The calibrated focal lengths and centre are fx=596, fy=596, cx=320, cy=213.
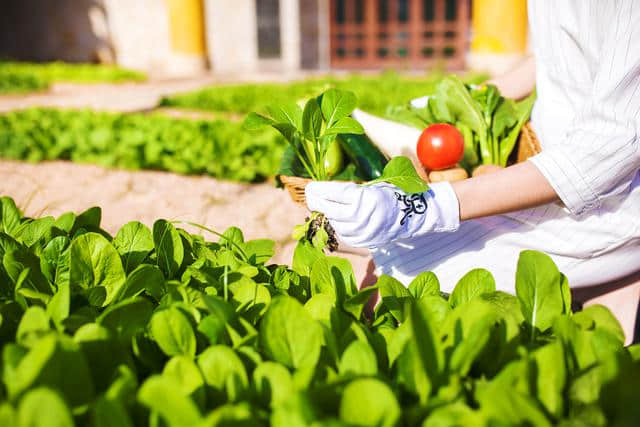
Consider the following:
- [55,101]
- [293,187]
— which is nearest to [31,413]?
[293,187]

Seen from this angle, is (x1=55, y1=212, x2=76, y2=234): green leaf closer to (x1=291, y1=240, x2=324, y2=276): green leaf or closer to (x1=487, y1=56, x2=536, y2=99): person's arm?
(x1=291, y1=240, x2=324, y2=276): green leaf

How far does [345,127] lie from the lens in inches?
49.8

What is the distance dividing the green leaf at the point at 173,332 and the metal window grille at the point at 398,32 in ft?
48.5

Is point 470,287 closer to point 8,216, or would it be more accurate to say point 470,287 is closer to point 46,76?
point 8,216

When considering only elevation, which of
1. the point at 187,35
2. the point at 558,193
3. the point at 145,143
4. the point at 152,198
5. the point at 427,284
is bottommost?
the point at 152,198

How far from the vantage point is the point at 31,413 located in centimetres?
64

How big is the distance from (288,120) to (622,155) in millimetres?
Result: 754

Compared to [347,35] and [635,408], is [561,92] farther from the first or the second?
[347,35]

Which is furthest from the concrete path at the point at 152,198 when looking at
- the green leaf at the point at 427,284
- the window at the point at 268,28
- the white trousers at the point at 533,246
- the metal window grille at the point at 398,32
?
the metal window grille at the point at 398,32

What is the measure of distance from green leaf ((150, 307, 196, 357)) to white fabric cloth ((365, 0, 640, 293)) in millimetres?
890

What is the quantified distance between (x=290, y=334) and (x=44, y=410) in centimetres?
34

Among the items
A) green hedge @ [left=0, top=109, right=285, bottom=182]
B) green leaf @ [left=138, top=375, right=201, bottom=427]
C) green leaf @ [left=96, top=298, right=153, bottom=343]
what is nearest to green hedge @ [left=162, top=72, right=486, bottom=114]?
green hedge @ [left=0, top=109, right=285, bottom=182]

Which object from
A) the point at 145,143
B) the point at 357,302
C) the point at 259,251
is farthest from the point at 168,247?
the point at 145,143

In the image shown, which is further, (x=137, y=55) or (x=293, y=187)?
(x=137, y=55)
